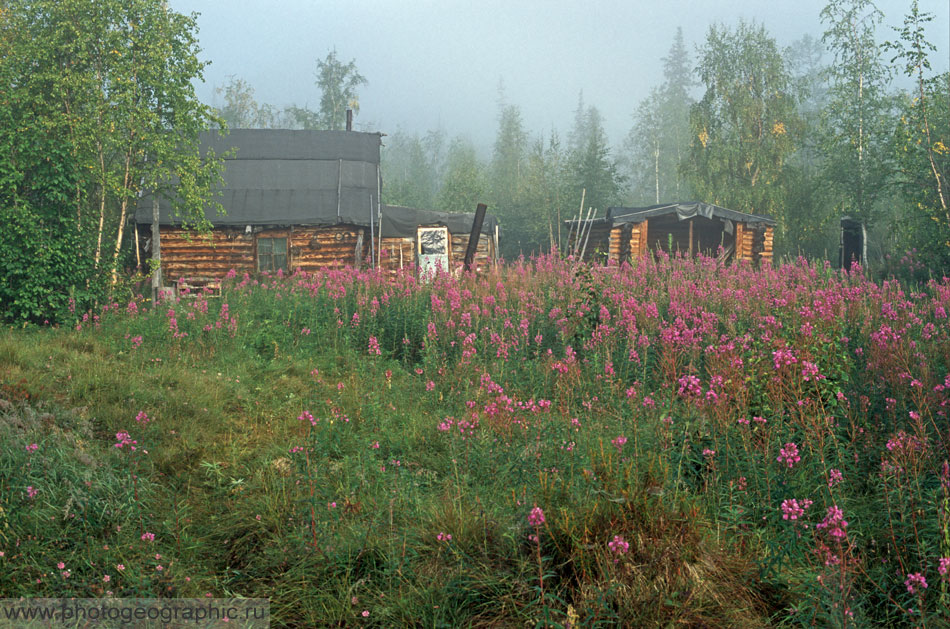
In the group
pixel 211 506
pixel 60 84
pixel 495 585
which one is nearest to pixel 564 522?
pixel 495 585

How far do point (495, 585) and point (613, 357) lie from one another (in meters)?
4.09

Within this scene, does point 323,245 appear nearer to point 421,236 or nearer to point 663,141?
point 421,236

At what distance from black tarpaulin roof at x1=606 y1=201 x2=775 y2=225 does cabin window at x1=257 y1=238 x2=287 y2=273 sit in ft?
37.7

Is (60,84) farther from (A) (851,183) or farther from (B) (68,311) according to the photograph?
(A) (851,183)

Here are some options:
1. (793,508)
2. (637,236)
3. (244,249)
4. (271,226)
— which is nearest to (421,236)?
(271,226)

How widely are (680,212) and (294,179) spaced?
1385 cm

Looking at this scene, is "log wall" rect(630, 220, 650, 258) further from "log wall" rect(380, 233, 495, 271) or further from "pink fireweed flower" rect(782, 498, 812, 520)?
"pink fireweed flower" rect(782, 498, 812, 520)

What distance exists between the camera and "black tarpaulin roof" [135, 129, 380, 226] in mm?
22344

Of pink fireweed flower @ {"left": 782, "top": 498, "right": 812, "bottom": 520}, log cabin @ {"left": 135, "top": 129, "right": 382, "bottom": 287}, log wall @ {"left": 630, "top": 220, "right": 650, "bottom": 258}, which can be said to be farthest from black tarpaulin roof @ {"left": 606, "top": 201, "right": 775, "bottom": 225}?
pink fireweed flower @ {"left": 782, "top": 498, "right": 812, "bottom": 520}

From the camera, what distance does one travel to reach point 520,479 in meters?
4.32

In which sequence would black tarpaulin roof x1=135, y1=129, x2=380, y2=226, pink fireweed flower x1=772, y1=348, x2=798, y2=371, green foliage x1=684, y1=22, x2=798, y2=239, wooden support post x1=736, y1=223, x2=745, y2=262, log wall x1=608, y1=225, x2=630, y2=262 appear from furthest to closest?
green foliage x1=684, y1=22, x2=798, y2=239
wooden support post x1=736, y1=223, x2=745, y2=262
log wall x1=608, y1=225, x2=630, y2=262
black tarpaulin roof x1=135, y1=129, x2=380, y2=226
pink fireweed flower x1=772, y1=348, x2=798, y2=371

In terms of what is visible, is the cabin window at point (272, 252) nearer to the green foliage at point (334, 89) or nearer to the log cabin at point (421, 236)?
the log cabin at point (421, 236)

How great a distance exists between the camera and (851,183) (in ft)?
83.2

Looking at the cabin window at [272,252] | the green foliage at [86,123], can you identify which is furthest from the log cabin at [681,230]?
the green foliage at [86,123]
